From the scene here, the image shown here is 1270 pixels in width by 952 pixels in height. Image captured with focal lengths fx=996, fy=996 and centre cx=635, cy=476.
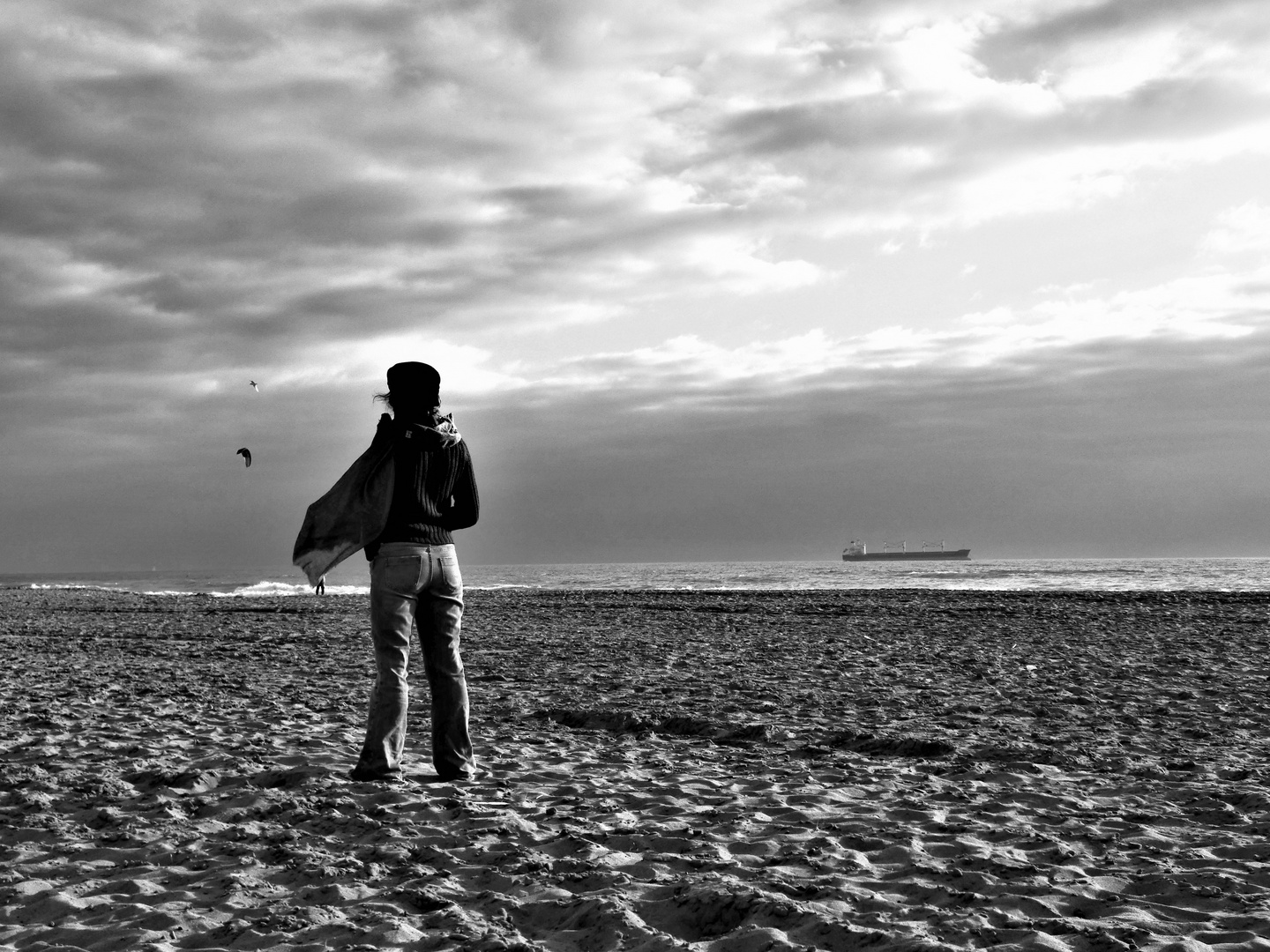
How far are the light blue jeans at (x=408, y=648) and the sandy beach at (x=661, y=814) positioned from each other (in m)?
0.22

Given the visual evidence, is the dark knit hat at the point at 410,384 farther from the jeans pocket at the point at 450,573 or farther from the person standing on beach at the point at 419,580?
the jeans pocket at the point at 450,573

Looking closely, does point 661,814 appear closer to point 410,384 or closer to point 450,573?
point 450,573

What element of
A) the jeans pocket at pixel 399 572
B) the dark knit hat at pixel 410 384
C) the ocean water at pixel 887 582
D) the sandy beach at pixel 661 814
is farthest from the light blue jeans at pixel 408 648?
the ocean water at pixel 887 582

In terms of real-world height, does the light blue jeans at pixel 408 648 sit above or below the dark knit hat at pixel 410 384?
below

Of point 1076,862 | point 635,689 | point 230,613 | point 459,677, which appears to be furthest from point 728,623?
point 1076,862

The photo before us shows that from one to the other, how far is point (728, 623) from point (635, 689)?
10497mm

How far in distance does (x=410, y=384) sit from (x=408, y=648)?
5.05 ft

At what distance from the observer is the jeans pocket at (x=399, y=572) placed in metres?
5.63

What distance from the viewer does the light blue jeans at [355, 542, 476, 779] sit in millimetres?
5648

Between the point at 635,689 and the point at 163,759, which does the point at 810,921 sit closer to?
the point at 163,759

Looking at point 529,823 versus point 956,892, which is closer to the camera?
point 956,892

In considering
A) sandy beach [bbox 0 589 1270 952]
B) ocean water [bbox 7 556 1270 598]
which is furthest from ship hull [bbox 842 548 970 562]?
sandy beach [bbox 0 589 1270 952]

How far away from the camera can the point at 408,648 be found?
5773 millimetres

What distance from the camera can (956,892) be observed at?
389 cm
